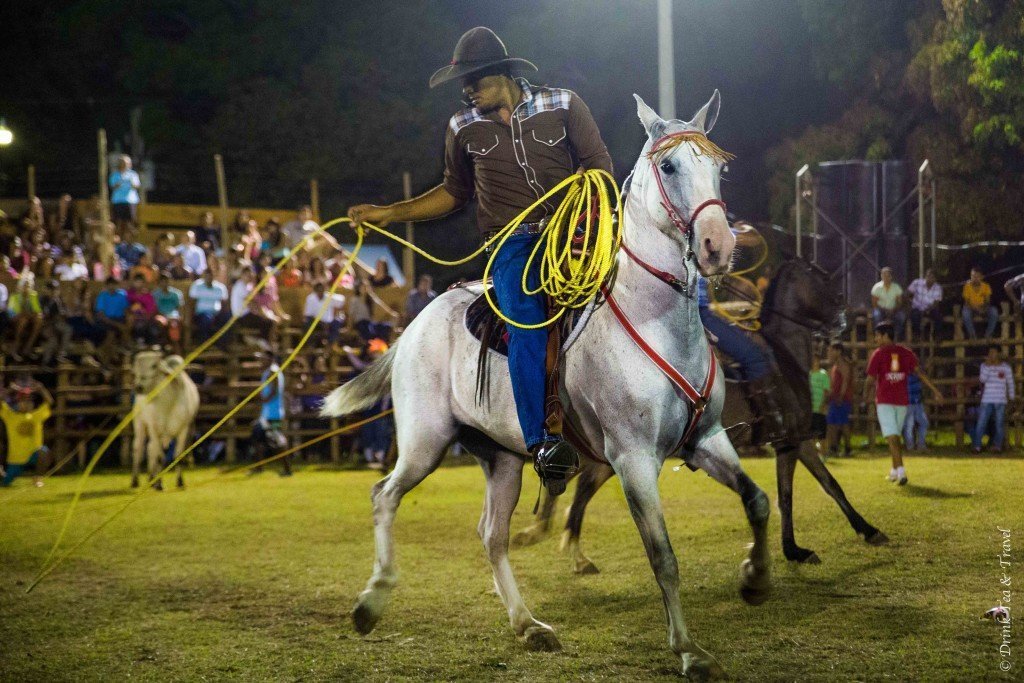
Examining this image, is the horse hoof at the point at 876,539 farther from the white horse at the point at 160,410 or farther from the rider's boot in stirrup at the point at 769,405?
the white horse at the point at 160,410

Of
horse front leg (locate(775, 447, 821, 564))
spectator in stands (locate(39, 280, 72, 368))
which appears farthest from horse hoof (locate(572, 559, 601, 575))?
spectator in stands (locate(39, 280, 72, 368))

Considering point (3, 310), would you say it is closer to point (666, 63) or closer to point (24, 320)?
point (24, 320)

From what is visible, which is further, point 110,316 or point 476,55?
point 110,316

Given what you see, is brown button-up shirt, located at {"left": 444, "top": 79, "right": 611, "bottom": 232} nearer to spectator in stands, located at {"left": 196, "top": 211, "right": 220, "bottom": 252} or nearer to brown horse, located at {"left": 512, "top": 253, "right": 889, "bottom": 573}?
brown horse, located at {"left": 512, "top": 253, "right": 889, "bottom": 573}

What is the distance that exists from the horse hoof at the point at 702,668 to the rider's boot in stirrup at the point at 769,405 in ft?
9.57

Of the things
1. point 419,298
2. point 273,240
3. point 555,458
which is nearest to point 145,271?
point 273,240

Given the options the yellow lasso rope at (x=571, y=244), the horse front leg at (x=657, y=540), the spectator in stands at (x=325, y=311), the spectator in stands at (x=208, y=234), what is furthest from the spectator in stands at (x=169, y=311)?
the horse front leg at (x=657, y=540)

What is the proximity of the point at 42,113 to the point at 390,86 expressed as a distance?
10.8 meters

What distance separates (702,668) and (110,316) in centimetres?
1520

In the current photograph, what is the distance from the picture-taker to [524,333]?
238 inches

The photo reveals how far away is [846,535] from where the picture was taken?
30.7ft

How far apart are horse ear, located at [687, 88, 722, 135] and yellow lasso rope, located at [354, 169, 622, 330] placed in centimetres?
56

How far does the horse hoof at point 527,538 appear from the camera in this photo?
8852 millimetres

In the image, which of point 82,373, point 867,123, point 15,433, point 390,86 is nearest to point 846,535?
point 15,433
